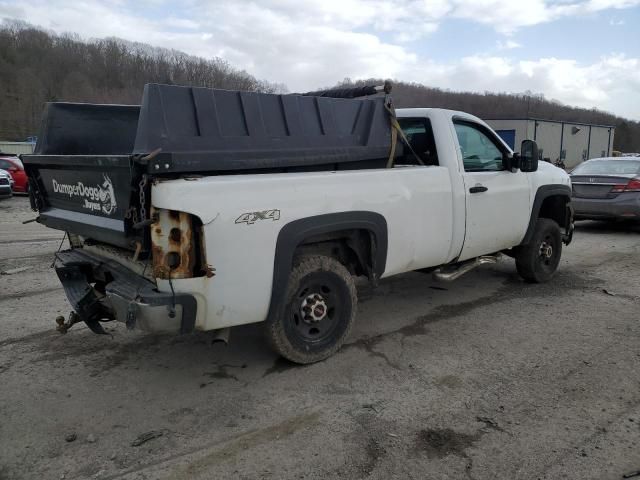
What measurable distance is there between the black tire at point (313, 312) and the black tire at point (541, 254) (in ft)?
10.1

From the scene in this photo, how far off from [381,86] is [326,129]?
32.0 inches

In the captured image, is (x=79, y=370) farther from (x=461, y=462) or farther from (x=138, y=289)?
(x=461, y=462)

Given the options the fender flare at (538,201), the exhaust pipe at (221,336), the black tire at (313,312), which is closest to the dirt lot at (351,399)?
the black tire at (313,312)

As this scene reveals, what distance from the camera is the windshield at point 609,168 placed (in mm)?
10750

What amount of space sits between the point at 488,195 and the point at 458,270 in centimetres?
81

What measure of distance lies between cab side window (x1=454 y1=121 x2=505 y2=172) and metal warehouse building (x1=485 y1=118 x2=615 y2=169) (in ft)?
149

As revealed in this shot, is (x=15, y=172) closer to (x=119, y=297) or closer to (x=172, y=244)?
(x=119, y=297)

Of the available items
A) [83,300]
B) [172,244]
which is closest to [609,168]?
[172,244]

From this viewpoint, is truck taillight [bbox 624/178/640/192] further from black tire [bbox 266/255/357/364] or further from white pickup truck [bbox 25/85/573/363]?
Result: black tire [bbox 266/255/357/364]

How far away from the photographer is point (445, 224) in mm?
4973

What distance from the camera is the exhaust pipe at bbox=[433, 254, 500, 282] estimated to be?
534cm

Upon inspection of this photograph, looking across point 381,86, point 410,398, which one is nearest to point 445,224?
point 381,86

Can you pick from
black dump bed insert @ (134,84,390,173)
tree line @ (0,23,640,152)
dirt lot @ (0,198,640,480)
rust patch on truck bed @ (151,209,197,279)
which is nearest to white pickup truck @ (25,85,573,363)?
rust patch on truck bed @ (151,209,197,279)

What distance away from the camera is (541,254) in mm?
6691
